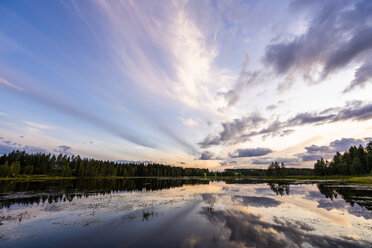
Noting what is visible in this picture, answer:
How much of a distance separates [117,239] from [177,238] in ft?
18.1

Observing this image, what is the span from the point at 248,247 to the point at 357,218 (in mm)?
19502

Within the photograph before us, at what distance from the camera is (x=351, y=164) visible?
117 metres

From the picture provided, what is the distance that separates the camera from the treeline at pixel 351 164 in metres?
111

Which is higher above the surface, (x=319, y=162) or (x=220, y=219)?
(x=319, y=162)

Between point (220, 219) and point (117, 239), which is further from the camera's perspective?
point (220, 219)

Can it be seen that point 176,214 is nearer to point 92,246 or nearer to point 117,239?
point 117,239

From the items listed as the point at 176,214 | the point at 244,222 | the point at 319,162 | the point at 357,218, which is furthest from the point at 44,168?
the point at 319,162

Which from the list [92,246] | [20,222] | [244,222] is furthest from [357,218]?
[20,222]

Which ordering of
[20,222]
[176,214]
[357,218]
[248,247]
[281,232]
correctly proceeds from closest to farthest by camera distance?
[248,247], [281,232], [20,222], [357,218], [176,214]

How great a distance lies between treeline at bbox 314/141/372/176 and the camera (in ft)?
365

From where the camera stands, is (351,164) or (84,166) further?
(84,166)

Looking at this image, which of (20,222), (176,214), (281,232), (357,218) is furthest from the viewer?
(176,214)

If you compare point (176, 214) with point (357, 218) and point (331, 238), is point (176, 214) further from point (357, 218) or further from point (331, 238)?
point (357, 218)

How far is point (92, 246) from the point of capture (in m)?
13.7
